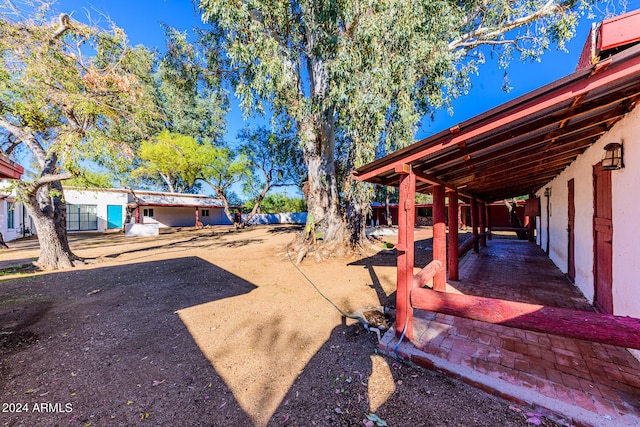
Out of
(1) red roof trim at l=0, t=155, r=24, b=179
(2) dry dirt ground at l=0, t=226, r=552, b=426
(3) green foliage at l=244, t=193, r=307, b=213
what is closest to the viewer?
(2) dry dirt ground at l=0, t=226, r=552, b=426

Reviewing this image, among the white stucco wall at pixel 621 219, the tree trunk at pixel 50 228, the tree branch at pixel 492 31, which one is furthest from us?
the tree branch at pixel 492 31

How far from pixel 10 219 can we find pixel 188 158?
35.0 ft

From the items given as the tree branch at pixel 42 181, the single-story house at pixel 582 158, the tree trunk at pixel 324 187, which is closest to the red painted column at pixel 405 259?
the single-story house at pixel 582 158

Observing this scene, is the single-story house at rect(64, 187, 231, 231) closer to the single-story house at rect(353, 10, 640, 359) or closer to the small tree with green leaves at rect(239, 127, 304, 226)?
the small tree with green leaves at rect(239, 127, 304, 226)

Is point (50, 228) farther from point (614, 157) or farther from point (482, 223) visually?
point (482, 223)

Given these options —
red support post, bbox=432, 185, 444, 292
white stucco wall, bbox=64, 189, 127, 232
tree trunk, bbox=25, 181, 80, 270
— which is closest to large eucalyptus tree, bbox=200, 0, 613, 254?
red support post, bbox=432, 185, 444, 292

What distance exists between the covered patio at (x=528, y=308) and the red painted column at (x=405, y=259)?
0.04 feet

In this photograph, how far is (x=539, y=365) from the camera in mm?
2557

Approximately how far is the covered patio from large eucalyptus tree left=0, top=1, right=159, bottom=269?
745 centimetres

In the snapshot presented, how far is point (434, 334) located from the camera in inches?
126

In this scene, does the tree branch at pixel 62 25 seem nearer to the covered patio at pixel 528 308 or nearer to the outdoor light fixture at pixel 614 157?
the covered patio at pixel 528 308

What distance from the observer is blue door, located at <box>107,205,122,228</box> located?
69.3 ft

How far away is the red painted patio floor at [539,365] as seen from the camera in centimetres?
201

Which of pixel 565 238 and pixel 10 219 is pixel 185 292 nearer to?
pixel 565 238
